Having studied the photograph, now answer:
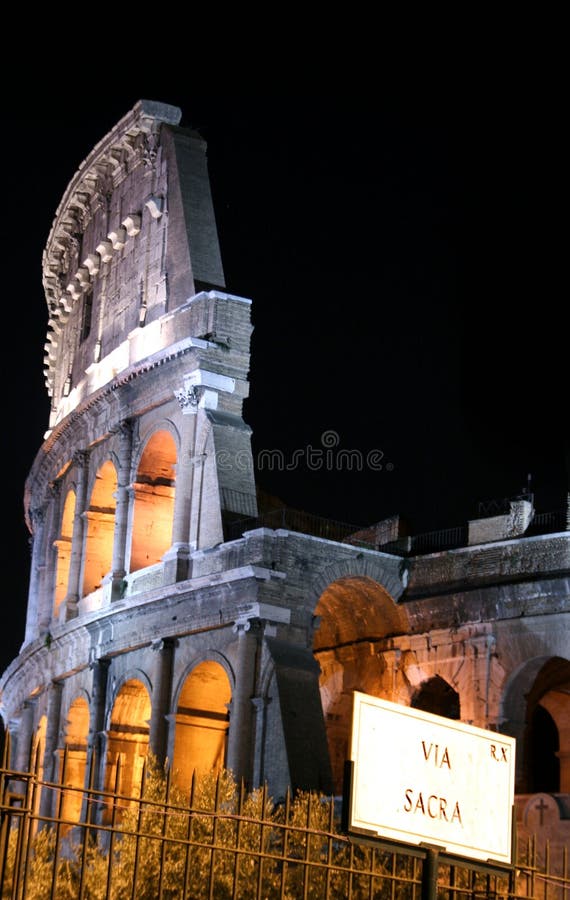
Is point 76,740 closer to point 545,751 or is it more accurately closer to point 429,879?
point 545,751

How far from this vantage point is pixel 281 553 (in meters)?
28.7

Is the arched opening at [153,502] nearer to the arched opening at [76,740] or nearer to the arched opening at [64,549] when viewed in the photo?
the arched opening at [76,740]

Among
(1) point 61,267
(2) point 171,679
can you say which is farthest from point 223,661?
(1) point 61,267

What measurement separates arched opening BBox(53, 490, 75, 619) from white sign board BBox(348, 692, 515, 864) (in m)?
29.9

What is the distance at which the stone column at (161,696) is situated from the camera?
2998 centimetres

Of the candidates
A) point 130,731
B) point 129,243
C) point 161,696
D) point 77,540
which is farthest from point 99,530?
point 129,243

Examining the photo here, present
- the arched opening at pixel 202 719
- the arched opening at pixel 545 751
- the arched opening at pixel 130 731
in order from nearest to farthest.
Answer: the arched opening at pixel 202 719 < the arched opening at pixel 130 731 < the arched opening at pixel 545 751

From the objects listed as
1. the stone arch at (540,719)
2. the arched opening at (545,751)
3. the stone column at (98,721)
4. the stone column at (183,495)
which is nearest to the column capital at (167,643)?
the stone column at (183,495)

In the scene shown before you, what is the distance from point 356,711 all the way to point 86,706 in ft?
90.1

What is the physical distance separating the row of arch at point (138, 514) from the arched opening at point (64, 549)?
1.91 meters

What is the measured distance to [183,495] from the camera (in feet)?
104

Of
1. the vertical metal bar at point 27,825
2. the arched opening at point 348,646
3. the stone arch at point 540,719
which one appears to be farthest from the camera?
the arched opening at point 348,646

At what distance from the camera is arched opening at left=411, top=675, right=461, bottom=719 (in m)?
30.6

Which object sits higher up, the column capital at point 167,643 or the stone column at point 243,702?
the column capital at point 167,643
